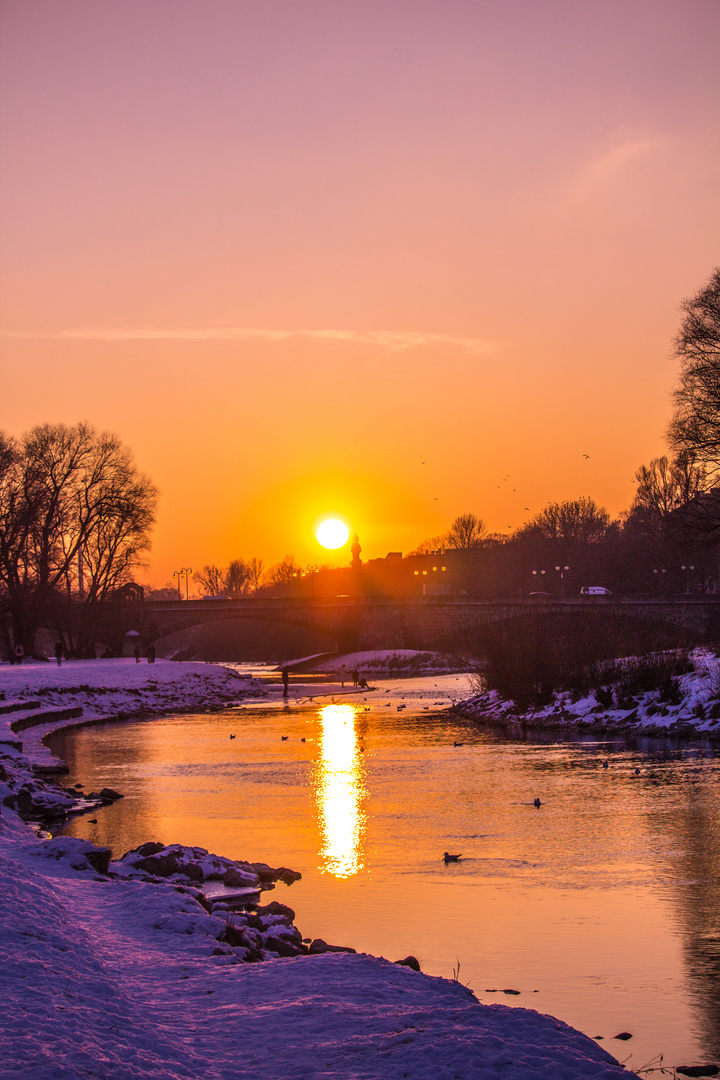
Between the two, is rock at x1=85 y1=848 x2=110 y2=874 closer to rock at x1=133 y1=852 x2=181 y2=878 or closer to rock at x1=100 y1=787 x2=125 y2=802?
rock at x1=133 y1=852 x2=181 y2=878

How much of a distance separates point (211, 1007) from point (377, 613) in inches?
3406

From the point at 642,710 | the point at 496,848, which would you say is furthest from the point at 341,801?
the point at 642,710

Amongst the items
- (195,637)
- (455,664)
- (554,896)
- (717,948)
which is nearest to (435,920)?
(554,896)

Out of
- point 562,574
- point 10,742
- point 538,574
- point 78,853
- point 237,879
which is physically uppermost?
point 538,574

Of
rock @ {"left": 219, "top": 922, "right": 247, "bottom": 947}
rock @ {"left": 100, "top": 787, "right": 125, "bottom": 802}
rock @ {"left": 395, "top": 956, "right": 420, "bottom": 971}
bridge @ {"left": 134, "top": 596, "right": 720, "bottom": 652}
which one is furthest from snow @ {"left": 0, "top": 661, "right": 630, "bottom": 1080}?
bridge @ {"left": 134, "top": 596, "right": 720, "bottom": 652}

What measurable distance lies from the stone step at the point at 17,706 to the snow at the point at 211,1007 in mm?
25357

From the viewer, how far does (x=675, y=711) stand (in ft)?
97.7

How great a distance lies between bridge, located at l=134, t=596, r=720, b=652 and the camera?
3278 inches

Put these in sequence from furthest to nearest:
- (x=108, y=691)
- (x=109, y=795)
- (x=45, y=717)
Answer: (x=108, y=691) < (x=45, y=717) < (x=109, y=795)

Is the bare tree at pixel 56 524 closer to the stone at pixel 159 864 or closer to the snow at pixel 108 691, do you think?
the snow at pixel 108 691

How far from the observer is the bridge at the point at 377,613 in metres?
83.2

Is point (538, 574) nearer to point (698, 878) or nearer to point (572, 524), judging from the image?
point (572, 524)

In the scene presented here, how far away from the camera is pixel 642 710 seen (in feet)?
102

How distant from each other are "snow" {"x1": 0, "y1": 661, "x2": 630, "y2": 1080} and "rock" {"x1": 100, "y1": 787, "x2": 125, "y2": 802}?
9051mm
